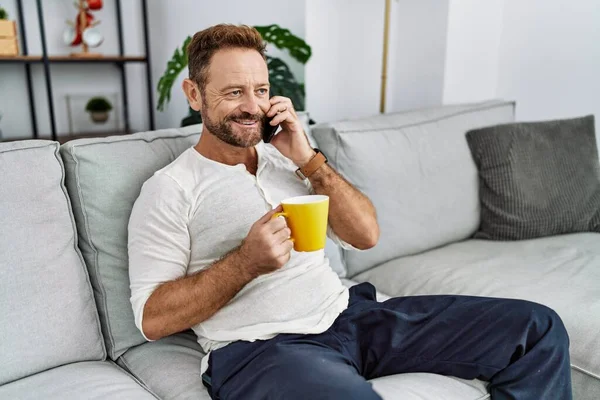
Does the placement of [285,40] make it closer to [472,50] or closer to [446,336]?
[472,50]

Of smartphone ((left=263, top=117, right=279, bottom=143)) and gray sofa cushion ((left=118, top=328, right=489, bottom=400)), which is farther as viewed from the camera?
smartphone ((left=263, top=117, right=279, bottom=143))

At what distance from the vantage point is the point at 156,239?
1144mm

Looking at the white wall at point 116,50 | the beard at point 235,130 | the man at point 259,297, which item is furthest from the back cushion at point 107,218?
the white wall at point 116,50

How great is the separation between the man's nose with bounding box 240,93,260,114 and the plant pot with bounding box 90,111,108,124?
2566 millimetres

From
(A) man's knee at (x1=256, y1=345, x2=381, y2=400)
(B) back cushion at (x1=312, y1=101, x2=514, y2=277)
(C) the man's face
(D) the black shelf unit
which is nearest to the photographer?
(A) man's knee at (x1=256, y1=345, x2=381, y2=400)

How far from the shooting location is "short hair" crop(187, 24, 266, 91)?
1241 millimetres

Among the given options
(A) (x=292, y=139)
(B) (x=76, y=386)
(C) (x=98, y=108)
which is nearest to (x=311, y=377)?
(B) (x=76, y=386)

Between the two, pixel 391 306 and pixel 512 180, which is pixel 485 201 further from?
pixel 391 306

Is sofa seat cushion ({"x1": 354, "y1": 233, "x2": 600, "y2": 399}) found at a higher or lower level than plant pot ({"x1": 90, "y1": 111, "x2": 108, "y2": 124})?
lower

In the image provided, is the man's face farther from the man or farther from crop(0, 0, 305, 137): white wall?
crop(0, 0, 305, 137): white wall

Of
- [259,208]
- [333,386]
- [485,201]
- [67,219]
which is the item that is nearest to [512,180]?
[485,201]

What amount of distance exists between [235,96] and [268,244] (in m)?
0.40

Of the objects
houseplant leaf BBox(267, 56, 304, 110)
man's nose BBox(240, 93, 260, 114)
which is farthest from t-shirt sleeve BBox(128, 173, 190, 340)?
houseplant leaf BBox(267, 56, 304, 110)

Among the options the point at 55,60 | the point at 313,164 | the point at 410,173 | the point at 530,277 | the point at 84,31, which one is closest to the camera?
the point at 313,164
